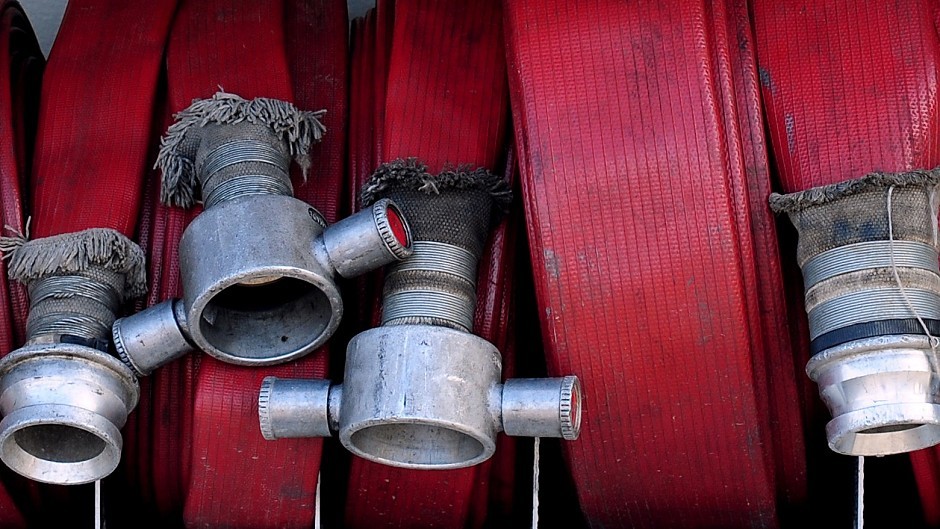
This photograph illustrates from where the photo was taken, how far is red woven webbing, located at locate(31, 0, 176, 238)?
7.58 ft

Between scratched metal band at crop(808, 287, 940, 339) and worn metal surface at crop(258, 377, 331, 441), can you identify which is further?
worn metal surface at crop(258, 377, 331, 441)

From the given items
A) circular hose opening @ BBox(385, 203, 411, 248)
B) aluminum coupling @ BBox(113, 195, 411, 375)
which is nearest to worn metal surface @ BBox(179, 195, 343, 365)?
aluminum coupling @ BBox(113, 195, 411, 375)

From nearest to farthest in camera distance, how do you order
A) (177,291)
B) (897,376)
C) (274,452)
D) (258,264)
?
(897,376) → (258,264) → (274,452) → (177,291)

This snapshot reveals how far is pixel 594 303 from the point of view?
204 centimetres

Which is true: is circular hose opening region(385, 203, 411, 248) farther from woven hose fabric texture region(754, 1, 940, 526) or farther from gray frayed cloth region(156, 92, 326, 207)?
woven hose fabric texture region(754, 1, 940, 526)

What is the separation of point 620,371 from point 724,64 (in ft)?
1.68

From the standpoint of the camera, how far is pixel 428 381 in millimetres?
1955

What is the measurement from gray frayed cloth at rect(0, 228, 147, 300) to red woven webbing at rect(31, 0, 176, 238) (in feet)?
0.15

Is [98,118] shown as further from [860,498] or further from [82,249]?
[860,498]

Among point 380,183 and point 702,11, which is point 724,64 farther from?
point 380,183

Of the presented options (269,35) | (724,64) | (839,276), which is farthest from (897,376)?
(269,35)

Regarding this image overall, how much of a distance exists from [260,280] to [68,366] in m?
0.32

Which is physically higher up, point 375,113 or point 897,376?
point 375,113

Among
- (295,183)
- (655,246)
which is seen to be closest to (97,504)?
(295,183)
